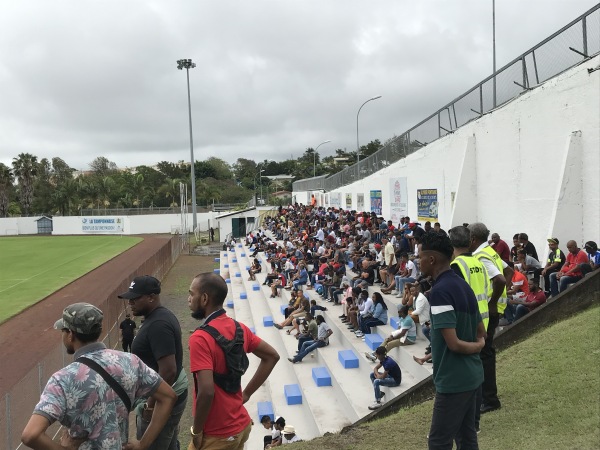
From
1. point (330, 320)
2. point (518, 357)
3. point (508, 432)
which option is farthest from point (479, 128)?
point (508, 432)

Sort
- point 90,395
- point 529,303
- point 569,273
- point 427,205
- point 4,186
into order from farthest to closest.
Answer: point 4,186 → point 427,205 → point 569,273 → point 529,303 → point 90,395

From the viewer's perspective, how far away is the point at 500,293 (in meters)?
4.57

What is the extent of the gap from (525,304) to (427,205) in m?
10.4

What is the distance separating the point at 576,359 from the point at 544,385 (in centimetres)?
63

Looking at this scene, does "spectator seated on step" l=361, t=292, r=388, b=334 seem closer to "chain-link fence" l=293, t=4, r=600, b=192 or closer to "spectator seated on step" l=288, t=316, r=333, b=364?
"spectator seated on step" l=288, t=316, r=333, b=364

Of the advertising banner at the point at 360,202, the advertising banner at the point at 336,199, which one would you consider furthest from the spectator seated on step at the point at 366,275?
the advertising banner at the point at 336,199

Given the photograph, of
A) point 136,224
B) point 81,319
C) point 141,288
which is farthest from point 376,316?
point 136,224

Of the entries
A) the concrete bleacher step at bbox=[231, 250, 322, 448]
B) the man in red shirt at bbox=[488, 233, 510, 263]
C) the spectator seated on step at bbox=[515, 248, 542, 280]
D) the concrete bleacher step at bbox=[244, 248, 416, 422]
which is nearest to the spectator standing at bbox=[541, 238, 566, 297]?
the spectator seated on step at bbox=[515, 248, 542, 280]

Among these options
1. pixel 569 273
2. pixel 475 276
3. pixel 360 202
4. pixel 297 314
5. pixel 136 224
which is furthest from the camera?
pixel 136 224

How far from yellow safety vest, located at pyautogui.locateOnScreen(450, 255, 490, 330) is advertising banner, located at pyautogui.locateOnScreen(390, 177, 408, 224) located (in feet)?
52.7

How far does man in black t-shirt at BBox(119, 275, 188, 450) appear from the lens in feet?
11.4

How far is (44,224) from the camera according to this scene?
61688 mm

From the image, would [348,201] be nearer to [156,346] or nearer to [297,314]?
[297,314]

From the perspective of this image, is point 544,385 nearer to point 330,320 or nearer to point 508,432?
point 508,432
